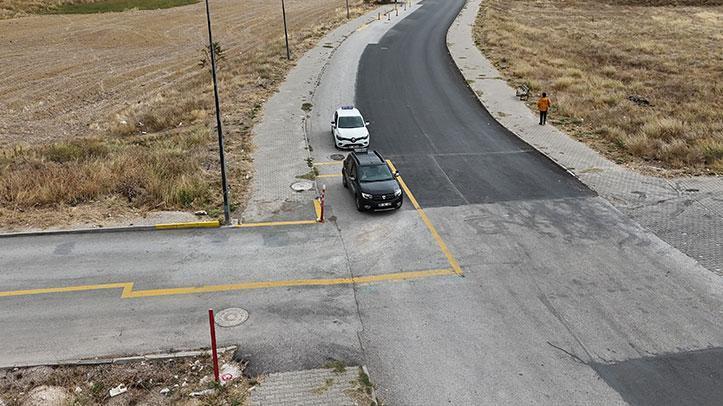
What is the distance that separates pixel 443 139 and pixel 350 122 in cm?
431

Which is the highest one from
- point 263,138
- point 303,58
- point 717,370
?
point 303,58

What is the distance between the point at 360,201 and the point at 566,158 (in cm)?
965

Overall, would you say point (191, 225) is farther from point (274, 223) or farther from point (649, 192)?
point (649, 192)

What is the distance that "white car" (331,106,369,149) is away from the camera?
23492 mm

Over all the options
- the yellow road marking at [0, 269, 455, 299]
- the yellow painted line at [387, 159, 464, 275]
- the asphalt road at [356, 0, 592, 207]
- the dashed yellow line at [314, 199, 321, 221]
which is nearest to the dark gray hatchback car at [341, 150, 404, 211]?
the yellow painted line at [387, 159, 464, 275]

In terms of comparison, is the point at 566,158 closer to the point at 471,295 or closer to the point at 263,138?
the point at 471,295

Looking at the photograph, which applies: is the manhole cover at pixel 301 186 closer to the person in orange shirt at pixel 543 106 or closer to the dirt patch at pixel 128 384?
the dirt patch at pixel 128 384

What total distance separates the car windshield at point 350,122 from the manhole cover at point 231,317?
1323cm

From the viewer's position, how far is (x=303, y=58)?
137 feet

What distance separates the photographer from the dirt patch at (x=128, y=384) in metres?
9.79

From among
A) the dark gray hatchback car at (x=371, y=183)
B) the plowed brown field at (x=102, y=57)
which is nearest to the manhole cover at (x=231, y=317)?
the dark gray hatchback car at (x=371, y=183)

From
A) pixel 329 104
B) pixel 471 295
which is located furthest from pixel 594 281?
pixel 329 104

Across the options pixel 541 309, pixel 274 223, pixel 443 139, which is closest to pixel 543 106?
pixel 443 139

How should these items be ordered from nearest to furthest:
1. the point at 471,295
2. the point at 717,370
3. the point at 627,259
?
the point at 717,370
the point at 471,295
the point at 627,259
